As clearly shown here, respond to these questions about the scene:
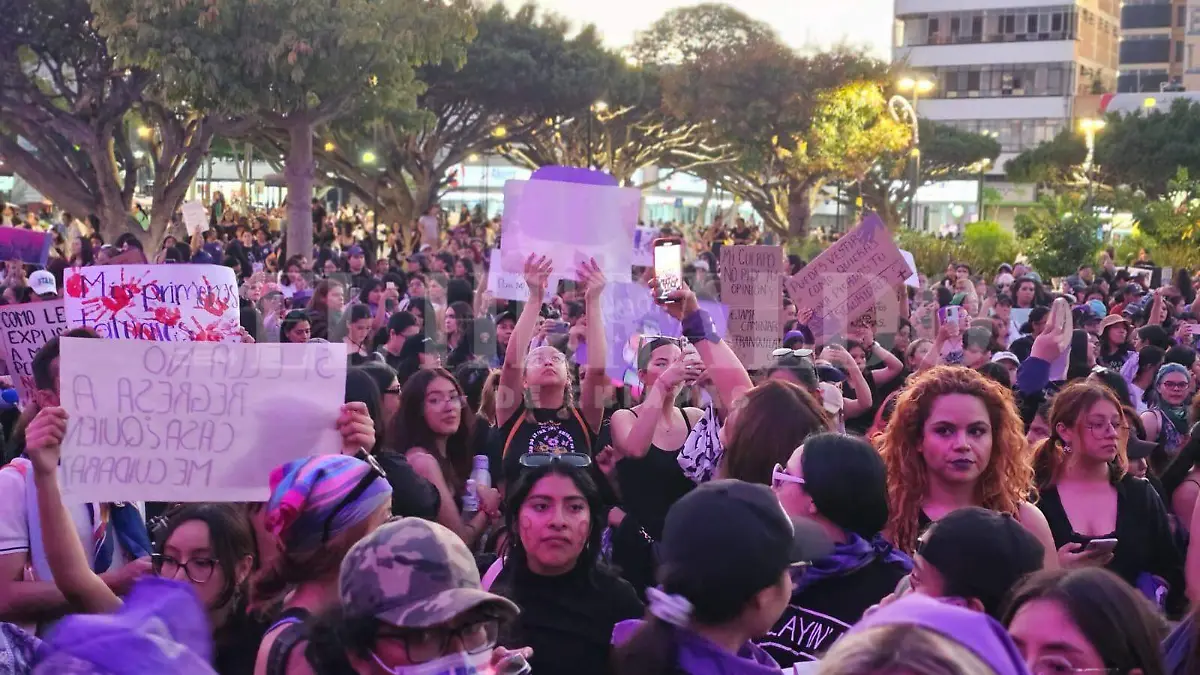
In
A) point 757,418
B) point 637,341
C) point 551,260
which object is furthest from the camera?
point 637,341

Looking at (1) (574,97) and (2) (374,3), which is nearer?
(2) (374,3)

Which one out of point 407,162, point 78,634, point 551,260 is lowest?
point 78,634

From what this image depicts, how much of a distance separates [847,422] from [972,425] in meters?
3.17

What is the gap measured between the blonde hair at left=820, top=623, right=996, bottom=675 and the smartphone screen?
467 centimetres

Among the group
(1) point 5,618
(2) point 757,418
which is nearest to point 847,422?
(2) point 757,418

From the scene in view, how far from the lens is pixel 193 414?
4.44 meters

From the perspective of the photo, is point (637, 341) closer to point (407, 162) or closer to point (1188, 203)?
point (1188, 203)

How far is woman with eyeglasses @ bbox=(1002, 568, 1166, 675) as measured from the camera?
107 inches

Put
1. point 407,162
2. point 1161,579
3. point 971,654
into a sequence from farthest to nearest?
1. point 407,162
2. point 1161,579
3. point 971,654

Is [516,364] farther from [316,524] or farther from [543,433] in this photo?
[316,524]

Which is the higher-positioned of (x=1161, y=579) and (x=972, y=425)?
(x=972, y=425)

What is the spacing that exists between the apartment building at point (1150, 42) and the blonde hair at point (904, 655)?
96.7 m

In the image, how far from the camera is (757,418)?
4.37 metres

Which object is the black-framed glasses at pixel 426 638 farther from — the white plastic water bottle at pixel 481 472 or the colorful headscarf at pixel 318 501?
the white plastic water bottle at pixel 481 472
